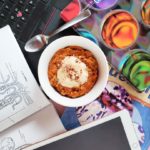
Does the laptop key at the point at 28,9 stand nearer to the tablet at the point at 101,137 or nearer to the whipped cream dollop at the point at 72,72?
the whipped cream dollop at the point at 72,72

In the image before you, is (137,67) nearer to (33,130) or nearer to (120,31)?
(120,31)

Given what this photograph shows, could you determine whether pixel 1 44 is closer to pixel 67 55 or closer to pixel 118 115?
pixel 67 55

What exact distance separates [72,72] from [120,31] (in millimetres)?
132

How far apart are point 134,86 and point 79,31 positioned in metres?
0.15

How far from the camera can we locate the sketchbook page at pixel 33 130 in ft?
2.12

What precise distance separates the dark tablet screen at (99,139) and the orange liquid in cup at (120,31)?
0.48 feet

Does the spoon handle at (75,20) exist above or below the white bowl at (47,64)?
above

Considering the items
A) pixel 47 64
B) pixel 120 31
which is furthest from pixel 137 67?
pixel 47 64

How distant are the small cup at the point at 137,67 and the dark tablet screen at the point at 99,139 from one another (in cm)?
8

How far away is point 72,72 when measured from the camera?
1.94 feet

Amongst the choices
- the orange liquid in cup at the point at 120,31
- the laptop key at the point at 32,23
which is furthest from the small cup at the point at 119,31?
the laptop key at the point at 32,23

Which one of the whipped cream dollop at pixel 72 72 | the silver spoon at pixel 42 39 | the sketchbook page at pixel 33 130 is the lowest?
the sketchbook page at pixel 33 130

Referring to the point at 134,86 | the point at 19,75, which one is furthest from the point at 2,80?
Result: the point at 134,86

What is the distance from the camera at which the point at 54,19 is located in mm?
643
